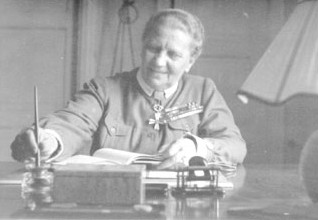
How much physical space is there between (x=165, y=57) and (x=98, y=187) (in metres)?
0.77

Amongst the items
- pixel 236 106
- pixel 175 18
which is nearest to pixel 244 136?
pixel 236 106

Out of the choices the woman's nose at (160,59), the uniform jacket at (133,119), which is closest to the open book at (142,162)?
the uniform jacket at (133,119)

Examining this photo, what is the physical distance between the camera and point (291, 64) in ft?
2.50

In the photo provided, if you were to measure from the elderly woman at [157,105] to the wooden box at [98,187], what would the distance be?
0.60m

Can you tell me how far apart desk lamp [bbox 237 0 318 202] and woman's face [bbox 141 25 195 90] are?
2.44 ft

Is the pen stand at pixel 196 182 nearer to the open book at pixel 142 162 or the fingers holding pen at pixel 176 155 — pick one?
the open book at pixel 142 162

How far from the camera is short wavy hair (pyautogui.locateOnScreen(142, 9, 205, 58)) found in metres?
1.56

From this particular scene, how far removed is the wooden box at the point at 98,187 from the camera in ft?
2.76

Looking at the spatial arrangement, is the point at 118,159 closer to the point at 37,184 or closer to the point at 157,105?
the point at 37,184

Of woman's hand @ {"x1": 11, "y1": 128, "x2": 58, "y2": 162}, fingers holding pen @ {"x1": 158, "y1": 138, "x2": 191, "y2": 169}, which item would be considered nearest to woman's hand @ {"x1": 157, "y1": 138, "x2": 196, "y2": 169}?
fingers holding pen @ {"x1": 158, "y1": 138, "x2": 191, "y2": 169}

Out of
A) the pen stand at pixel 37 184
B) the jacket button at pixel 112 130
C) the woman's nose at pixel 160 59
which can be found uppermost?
the woman's nose at pixel 160 59

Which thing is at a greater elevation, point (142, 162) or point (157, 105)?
point (157, 105)

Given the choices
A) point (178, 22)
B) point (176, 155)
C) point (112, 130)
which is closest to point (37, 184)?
point (176, 155)

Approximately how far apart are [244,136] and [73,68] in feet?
1.58
